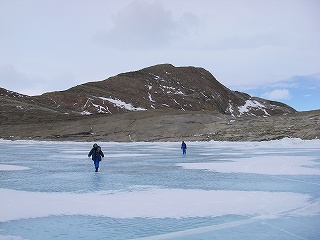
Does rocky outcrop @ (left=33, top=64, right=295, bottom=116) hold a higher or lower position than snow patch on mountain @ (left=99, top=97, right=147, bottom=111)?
higher

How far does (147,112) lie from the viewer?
78.0m

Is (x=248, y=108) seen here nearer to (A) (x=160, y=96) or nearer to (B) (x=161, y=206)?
(A) (x=160, y=96)

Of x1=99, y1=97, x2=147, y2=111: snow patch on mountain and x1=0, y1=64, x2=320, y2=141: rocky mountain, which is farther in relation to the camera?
x1=99, y1=97, x2=147, y2=111: snow patch on mountain

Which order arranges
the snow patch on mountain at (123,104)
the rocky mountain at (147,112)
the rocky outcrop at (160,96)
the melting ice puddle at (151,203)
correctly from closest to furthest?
the melting ice puddle at (151,203)
the rocky mountain at (147,112)
the snow patch on mountain at (123,104)
the rocky outcrop at (160,96)

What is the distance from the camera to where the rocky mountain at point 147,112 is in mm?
63125

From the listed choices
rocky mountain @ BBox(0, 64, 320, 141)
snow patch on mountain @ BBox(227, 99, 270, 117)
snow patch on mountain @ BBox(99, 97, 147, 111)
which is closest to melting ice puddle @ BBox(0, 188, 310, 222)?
rocky mountain @ BBox(0, 64, 320, 141)

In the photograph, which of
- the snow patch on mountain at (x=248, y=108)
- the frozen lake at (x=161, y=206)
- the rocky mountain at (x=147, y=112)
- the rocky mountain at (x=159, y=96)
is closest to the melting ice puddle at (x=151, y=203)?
the frozen lake at (x=161, y=206)

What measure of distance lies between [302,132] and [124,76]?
123m

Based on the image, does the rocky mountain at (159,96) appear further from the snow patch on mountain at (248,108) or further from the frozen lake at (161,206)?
the frozen lake at (161,206)

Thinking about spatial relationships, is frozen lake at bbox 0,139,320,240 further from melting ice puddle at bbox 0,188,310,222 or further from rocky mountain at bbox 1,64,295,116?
rocky mountain at bbox 1,64,295,116

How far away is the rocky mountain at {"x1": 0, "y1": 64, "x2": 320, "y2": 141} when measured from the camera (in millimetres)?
63125

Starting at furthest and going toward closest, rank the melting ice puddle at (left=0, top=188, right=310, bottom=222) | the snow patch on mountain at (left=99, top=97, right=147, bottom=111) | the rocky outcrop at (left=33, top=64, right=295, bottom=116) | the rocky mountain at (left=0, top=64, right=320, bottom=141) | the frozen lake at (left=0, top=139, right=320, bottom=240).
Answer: the rocky outcrop at (left=33, top=64, right=295, bottom=116) → the snow patch on mountain at (left=99, top=97, right=147, bottom=111) → the rocky mountain at (left=0, top=64, right=320, bottom=141) → the melting ice puddle at (left=0, top=188, right=310, bottom=222) → the frozen lake at (left=0, top=139, right=320, bottom=240)

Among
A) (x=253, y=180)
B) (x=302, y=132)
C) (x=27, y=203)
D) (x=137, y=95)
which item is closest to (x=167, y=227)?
(x=27, y=203)

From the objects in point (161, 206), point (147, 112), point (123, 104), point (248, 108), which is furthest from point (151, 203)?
point (248, 108)
